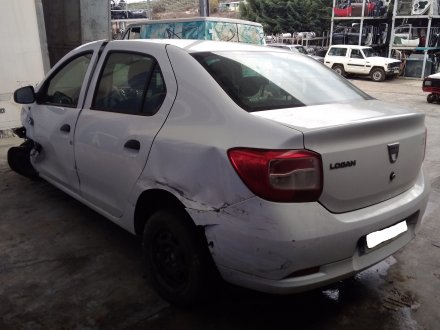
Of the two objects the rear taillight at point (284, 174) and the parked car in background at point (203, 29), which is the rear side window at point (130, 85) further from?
the parked car in background at point (203, 29)

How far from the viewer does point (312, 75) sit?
287cm

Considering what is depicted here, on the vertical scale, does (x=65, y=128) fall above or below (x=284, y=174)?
below

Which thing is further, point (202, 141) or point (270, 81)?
point (270, 81)

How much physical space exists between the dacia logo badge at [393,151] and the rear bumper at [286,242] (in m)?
0.27

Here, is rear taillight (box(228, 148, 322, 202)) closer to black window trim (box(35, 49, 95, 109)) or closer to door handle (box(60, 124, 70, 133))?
door handle (box(60, 124, 70, 133))

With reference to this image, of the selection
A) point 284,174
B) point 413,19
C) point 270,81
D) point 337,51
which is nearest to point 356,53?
point 337,51

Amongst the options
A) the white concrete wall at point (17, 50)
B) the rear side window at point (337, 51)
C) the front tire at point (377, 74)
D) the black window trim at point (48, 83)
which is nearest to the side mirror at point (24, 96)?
the black window trim at point (48, 83)

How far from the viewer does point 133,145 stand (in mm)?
2580

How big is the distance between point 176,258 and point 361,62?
836 inches

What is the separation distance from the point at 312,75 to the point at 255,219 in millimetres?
1364

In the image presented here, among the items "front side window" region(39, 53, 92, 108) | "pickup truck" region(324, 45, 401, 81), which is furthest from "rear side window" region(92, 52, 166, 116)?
"pickup truck" region(324, 45, 401, 81)

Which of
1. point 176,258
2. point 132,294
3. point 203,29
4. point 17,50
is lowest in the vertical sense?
point 132,294

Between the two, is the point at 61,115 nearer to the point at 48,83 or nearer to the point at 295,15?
the point at 48,83

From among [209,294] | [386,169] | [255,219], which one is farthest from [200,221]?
[386,169]
